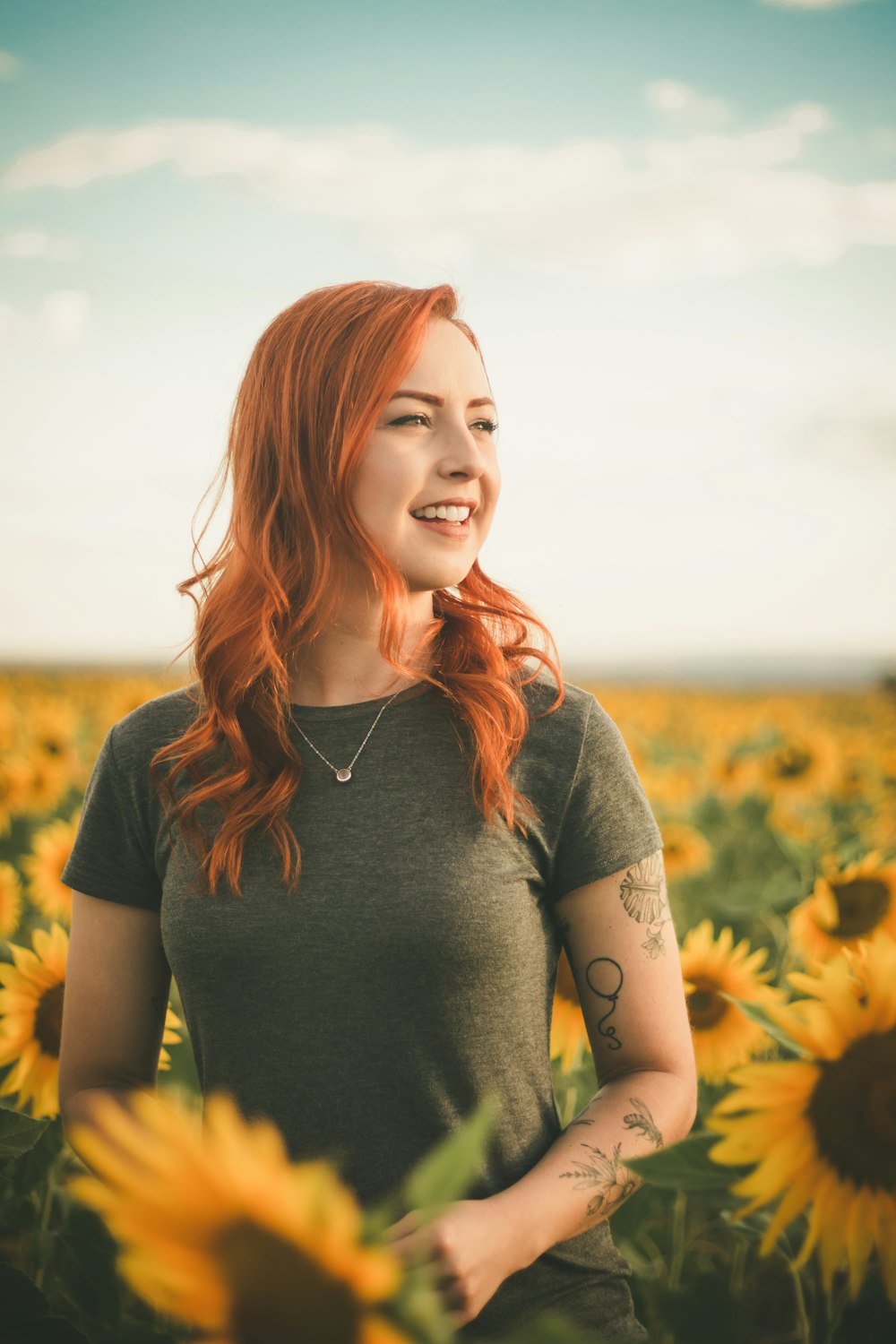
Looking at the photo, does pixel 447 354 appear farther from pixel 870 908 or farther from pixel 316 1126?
pixel 870 908

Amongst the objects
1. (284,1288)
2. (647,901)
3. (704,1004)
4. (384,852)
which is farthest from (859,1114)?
(704,1004)

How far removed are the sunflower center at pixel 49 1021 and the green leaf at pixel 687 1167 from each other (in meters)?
1.76

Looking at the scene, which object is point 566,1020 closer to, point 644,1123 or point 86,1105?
point 644,1123

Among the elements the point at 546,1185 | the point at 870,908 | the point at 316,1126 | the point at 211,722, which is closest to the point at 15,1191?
the point at 316,1126

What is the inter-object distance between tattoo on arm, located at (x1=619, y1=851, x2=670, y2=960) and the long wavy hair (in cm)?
21

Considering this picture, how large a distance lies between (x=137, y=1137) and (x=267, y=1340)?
158mm

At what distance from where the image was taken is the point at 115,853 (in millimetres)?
1843

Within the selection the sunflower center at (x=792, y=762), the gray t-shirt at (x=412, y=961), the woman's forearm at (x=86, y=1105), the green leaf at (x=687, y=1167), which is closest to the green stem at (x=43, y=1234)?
the woman's forearm at (x=86, y=1105)

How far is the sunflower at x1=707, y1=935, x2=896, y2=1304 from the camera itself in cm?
88

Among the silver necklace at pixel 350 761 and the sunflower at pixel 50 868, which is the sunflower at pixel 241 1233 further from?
the sunflower at pixel 50 868

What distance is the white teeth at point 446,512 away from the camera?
183 cm

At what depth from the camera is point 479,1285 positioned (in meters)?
1.10

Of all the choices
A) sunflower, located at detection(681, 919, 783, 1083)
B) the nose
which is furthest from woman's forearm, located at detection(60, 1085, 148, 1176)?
sunflower, located at detection(681, 919, 783, 1083)

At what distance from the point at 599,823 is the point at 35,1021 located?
1473 millimetres
